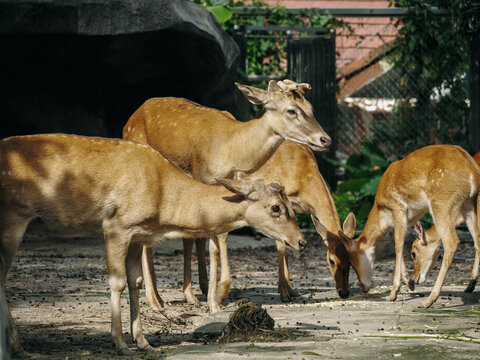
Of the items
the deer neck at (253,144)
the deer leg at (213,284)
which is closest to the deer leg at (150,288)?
the deer leg at (213,284)

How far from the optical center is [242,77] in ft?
41.6

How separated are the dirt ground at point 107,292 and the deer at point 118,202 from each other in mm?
471

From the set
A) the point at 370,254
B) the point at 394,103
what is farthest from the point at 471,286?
the point at 394,103

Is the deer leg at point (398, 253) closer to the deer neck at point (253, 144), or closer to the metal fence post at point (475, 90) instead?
the deer neck at point (253, 144)

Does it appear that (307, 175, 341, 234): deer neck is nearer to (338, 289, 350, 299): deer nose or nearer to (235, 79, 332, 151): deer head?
(338, 289, 350, 299): deer nose

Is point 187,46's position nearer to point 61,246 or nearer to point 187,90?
point 187,90

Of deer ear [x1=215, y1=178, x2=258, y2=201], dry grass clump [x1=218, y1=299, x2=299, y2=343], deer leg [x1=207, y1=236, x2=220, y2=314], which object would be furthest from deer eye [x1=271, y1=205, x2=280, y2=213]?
deer leg [x1=207, y1=236, x2=220, y2=314]

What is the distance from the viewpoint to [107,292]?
799cm

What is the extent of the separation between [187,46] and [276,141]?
358 centimetres

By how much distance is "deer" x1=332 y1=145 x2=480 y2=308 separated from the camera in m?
7.59

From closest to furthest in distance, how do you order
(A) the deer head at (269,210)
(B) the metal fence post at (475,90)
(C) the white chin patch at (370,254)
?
(A) the deer head at (269,210)
(C) the white chin patch at (370,254)
(B) the metal fence post at (475,90)

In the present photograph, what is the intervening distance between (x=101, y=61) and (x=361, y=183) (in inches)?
182

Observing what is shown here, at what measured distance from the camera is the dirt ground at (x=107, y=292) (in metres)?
6.08

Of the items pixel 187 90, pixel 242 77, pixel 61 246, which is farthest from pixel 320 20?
pixel 61 246
